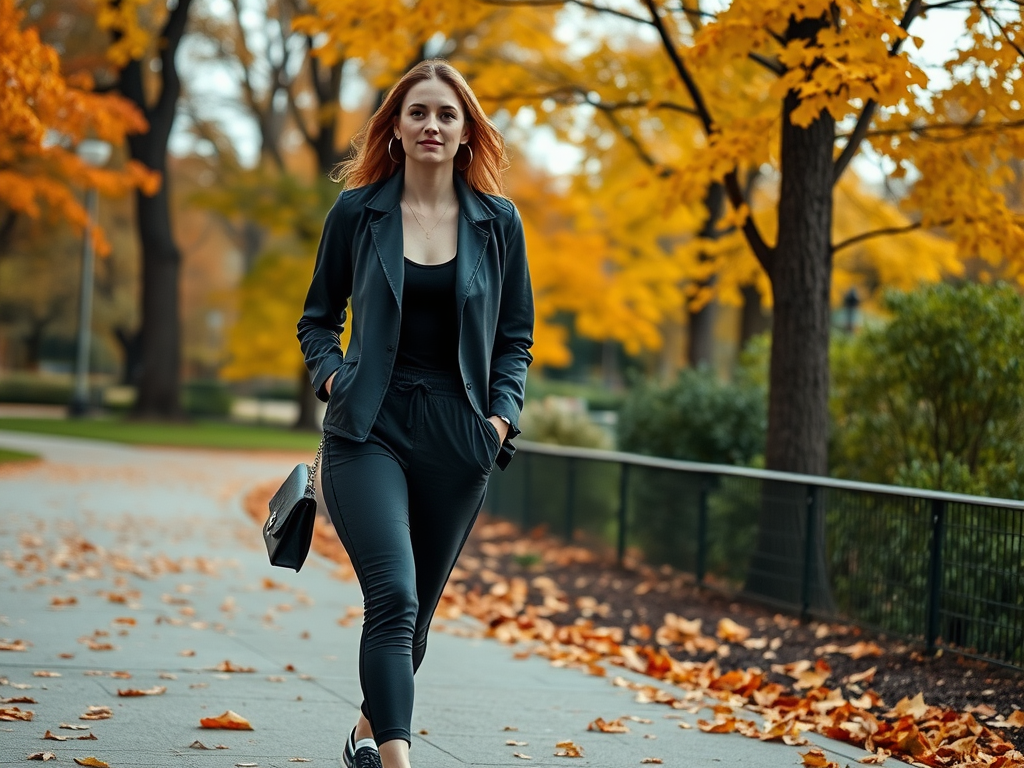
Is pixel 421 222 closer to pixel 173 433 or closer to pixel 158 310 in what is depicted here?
pixel 173 433

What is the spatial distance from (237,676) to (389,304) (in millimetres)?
2736

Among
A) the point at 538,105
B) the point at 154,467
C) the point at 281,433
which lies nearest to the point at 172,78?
the point at 281,433

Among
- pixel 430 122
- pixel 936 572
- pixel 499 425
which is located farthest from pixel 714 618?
pixel 430 122

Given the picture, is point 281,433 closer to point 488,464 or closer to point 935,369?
point 935,369

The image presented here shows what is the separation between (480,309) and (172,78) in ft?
87.1

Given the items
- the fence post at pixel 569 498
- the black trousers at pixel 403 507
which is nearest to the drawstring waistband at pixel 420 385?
the black trousers at pixel 403 507

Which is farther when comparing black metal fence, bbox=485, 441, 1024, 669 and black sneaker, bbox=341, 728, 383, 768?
black metal fence, bbox=485, 441, 1024, 669

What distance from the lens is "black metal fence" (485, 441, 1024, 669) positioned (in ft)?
20.0

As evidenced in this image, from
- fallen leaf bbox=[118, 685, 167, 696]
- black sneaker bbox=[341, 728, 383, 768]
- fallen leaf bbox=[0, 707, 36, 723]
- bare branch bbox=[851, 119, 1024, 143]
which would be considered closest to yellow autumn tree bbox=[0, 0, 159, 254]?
fallen leaf bbox=[118, 685, 167, 696]

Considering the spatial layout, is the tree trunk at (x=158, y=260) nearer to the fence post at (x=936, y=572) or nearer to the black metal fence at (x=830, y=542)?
the black metal fence at (x=830, y=542)

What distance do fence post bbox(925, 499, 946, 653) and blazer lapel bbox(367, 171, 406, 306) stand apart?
12.2 ft

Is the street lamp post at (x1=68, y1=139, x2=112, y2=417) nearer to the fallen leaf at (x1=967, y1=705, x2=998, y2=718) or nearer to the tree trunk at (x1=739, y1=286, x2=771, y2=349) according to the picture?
the tree trunk at (x1=739, y1=286, x2=771, y2=349)

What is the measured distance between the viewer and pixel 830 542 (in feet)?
25.0

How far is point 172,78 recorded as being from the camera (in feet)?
93.4
